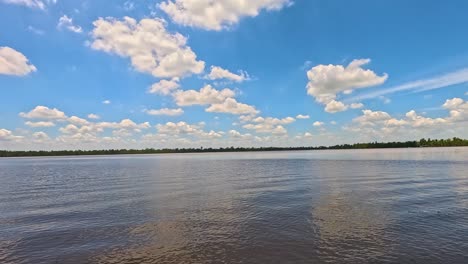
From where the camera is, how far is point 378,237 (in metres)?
15.1

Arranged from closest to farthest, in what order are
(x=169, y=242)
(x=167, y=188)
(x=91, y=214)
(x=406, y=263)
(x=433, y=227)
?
1. (x=406, y=263)
2. (x=169, y=242)
3. (x=433, y=227)
4. (x=91, y=214)
5. (x=167, y=188)

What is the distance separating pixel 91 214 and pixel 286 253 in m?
13.1

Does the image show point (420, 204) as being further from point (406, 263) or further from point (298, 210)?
point (406, 263)

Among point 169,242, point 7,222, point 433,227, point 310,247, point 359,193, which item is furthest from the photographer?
point 359,193

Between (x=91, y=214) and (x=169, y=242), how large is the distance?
27.8 feet

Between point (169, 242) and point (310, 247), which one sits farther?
point (169, 242)

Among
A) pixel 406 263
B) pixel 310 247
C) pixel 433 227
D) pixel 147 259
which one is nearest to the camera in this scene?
pixel 406 263

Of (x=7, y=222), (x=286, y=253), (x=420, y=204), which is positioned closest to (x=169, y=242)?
(x=286, y=253)

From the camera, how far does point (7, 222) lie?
1948 centimetres

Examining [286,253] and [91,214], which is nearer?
[286,253]

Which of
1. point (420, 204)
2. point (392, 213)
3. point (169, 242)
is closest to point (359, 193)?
point (420, 204)

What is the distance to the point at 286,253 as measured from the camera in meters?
13.3

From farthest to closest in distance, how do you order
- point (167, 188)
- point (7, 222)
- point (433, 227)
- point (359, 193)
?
point (167, 188) → point (359, 193) → point (7, 222) → point (433, 227)

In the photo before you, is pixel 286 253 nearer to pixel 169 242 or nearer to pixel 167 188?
pixel 169 242
